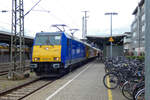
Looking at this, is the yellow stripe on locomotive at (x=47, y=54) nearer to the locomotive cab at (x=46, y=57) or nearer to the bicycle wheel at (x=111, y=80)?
the locomotive cab at (x=46, y=57)

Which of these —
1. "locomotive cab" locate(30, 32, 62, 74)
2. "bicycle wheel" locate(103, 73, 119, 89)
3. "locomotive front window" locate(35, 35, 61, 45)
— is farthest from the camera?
"locomotive front window" locate(35, 35, 61, 45)

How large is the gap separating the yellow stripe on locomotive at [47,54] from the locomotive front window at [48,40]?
1.07ft

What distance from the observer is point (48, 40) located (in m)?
11.8

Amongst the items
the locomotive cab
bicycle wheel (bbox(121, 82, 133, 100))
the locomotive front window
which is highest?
the locomotive front window

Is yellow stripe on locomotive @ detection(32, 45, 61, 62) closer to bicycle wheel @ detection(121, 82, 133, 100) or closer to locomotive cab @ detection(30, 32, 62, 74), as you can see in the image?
locomotive cab @ detection(30, 32, 62, 74)

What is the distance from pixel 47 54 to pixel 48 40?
41.9 inches

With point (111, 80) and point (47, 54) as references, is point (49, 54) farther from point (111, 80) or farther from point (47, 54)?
point (111, 80)

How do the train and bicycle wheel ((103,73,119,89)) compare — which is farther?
the train

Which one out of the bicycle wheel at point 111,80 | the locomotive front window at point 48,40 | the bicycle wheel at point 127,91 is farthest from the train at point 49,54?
the bicycle wheel at point 127,91

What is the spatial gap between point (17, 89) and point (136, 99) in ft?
18.1

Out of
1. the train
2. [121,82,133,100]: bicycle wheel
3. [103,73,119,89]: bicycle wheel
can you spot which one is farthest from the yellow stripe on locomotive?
[121,82,133,100]: bicycle wheel

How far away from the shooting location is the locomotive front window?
38.4 feet

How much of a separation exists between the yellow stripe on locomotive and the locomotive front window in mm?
326

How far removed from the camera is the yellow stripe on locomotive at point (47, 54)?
11.1m
